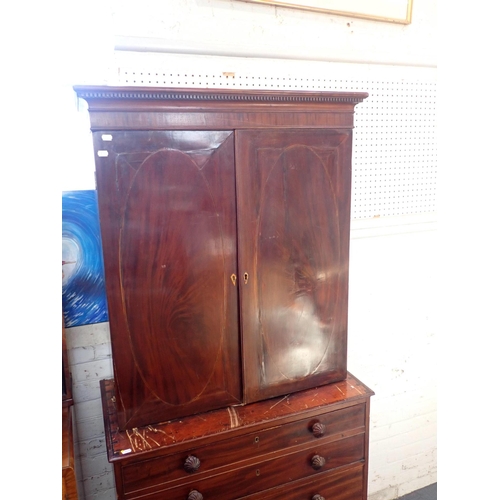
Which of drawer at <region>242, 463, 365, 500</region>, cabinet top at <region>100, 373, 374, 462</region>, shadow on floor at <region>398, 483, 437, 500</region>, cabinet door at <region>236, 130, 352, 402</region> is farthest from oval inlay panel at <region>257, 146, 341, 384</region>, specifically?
shadow on floor at <region>398, 483, 437, 500</region>

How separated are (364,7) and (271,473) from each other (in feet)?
7.23

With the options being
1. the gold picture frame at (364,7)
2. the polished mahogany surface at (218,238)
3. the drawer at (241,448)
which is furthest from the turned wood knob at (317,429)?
the gold picture frame at (364,7)

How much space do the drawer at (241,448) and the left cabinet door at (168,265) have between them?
0.15 meters

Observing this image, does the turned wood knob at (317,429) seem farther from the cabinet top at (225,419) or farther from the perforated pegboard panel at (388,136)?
the perforated pegboard panel at (388,136)

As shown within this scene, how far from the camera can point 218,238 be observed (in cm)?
151

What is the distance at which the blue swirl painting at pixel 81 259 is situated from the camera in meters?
1.81

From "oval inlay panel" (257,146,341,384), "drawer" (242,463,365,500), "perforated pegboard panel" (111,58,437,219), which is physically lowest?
"drawer" (242,463,365,500)

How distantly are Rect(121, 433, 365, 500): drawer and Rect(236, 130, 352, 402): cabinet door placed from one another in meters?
0.26

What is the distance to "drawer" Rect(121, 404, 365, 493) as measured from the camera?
1458 mm

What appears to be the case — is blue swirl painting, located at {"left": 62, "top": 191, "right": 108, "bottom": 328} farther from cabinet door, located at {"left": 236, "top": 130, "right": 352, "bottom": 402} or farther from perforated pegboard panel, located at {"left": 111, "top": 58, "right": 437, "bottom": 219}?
perforated pegboard panel, located at {"left": 111, "top": 58, "right": 437, "bottom": 219}

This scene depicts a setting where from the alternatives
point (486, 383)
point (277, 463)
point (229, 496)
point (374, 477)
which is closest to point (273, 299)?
point (277, 463)

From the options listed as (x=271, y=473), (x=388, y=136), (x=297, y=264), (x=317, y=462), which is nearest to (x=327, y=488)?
(x=317, y=462)

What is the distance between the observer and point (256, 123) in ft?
4.86

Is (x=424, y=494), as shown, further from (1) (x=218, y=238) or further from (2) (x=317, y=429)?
(1) (x=218, y=238)
